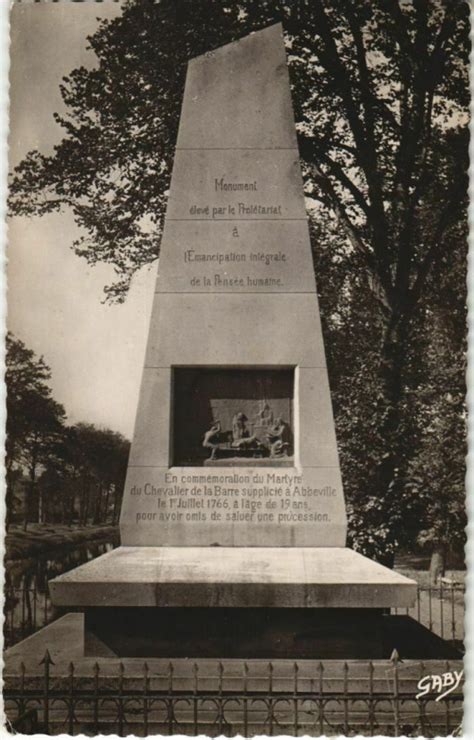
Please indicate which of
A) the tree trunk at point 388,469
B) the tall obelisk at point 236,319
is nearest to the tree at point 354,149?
the tree trunk at point 388,469

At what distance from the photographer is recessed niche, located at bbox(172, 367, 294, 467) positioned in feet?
23.8

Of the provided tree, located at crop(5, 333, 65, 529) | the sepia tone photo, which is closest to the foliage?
tree, located at crop(5, 333, 65, 529)

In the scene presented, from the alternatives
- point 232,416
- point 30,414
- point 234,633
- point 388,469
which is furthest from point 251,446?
point 30,414

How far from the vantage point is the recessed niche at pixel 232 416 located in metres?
7.25

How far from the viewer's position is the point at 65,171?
15672mm

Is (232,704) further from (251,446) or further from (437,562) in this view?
(437,562)

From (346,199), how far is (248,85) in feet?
27.9

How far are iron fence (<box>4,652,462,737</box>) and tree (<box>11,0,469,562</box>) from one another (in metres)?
8.63

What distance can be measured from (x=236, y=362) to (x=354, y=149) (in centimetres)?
946

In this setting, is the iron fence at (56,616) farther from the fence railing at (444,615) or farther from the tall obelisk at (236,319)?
the tall obelisk at (236,319)

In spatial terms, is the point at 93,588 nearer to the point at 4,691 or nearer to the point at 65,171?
the point at 4,691

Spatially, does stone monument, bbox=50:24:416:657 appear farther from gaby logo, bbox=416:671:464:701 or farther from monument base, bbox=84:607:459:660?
gaby logo, bbox=416:671:464:701

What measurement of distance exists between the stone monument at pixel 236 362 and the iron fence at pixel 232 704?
1095mm

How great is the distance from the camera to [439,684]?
565cm
